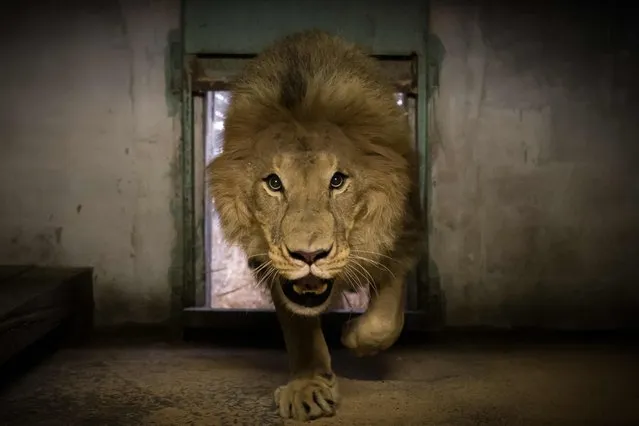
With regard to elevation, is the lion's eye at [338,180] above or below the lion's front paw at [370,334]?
above

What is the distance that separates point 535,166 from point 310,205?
1782mm

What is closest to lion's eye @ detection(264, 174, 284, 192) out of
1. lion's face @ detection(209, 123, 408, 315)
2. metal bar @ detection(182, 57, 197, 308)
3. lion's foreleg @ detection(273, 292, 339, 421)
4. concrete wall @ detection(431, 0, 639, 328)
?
lion's face @ detection(209, 123, 408, 315)

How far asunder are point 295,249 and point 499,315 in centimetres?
186

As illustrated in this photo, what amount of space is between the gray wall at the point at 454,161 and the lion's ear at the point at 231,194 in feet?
3.69

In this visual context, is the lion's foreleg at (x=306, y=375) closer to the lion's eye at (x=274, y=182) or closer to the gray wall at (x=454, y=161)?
the lion's eye at (x=274, y=182)

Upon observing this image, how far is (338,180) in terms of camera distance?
246 centimetres

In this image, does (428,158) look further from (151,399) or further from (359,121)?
(151,399)

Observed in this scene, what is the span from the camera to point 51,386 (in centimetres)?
288

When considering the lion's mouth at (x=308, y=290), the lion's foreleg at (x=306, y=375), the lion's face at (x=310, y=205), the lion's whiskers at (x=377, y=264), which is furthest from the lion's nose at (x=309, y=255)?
the lion's foreleg at (x=306, y=375)

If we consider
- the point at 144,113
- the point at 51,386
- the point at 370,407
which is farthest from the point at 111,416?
the point at 144,113

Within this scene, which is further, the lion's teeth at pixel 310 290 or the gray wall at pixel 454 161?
the gray wall at pixel 454 161

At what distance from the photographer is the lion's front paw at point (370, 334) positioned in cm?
262

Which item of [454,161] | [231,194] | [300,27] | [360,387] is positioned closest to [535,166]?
[454,161]

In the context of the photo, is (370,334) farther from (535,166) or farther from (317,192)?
(535,166)
